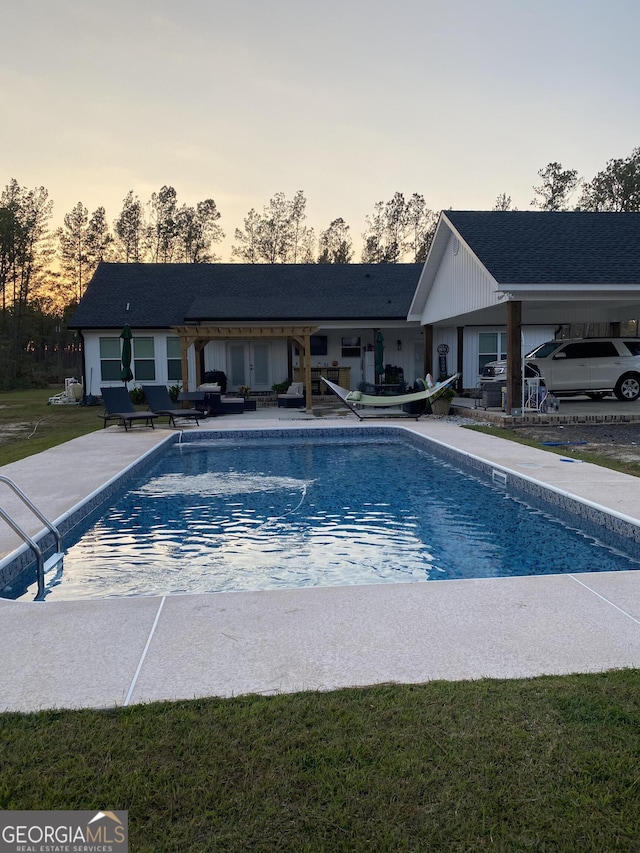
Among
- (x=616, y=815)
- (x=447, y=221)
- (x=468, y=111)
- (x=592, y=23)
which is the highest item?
(x=592, y=23)

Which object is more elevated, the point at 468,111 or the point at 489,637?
the point at 468,111

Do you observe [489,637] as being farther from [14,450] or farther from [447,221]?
[447,221]

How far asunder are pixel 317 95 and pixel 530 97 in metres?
5.69

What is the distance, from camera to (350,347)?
25.3 m

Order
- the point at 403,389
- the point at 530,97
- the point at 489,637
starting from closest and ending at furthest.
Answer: the point at 489,637 < the point at 530,97 < the point at 403,389

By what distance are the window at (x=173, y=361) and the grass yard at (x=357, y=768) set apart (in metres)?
21.2

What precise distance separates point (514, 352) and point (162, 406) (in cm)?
812

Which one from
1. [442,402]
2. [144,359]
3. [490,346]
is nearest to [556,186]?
[490,346]

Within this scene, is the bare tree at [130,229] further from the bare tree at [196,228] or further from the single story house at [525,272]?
the single story house at [525,272]

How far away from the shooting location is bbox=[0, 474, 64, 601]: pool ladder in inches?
191

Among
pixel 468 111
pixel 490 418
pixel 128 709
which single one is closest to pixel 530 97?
pixel 468 111

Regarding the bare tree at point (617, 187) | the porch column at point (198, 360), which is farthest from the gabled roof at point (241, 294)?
the bare tree at point (617, 187)

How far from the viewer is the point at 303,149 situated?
71.8 ft

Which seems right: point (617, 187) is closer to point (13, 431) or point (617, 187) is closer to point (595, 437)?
point (595, 437)
